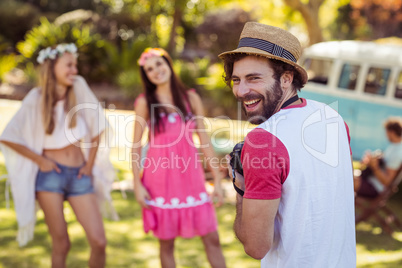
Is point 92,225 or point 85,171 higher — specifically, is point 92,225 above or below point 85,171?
A: below

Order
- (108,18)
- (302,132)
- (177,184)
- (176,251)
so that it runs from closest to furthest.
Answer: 1. (302,132)
2. (177,184)
3. (176,251)
4. (108,18)

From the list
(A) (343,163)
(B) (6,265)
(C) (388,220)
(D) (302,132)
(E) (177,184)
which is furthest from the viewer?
(C) (388,220)

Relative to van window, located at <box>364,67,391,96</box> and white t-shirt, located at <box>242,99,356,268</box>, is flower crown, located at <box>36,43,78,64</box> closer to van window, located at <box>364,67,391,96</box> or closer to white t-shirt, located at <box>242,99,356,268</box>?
white t-shirt, located at <box>242,99,356,268</box>

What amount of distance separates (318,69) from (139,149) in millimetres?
7610

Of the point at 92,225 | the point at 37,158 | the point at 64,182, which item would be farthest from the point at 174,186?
the point at 37,158

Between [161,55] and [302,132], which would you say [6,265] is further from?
[302,132]

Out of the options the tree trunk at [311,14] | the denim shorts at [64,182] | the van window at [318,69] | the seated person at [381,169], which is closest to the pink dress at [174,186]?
the denim shorts at [64,182]

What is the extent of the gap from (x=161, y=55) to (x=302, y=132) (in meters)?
2.12

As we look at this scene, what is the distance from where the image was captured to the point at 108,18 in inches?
763

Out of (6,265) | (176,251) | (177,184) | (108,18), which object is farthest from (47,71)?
(108,18)

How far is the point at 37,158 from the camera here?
3336 millimetres

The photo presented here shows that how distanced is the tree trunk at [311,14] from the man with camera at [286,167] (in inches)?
396

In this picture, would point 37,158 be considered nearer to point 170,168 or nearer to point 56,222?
point 56,222

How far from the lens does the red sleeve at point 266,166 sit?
157 cm
